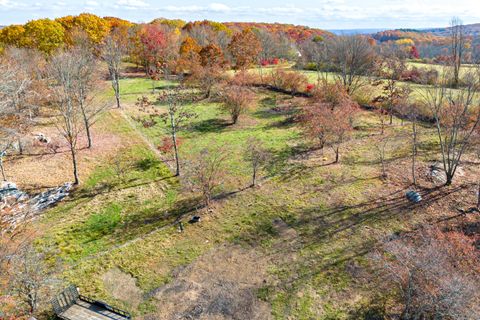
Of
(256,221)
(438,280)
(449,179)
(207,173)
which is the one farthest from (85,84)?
(438,280)

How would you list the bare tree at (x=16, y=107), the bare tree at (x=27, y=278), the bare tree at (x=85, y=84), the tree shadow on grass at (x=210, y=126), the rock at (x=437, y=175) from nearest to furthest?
1. the bare tree at (x=27, y=278)
2. the bare tree at (x=16, y=107)
3. the rock at (x=437, y=175)
4. the bare tree at (x=85, y=84)
5. the tree shadow on grass at (x=210, y=126)

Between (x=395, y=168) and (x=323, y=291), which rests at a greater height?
(x=395, y=168)

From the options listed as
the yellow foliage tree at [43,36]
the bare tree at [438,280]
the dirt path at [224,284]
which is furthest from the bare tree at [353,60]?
the yellow foliage tree at [43,36]

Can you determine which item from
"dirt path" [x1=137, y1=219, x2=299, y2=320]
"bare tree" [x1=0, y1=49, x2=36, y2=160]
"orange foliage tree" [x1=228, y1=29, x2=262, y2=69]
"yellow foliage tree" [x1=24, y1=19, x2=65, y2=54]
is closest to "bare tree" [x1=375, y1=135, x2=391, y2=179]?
"dirt path" [x1=137, y1=219, x2=299, y2=320]

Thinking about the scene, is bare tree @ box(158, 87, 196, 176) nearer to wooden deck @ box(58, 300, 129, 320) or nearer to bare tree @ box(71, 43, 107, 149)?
bare tree @ box(71, 43, 107, 149)

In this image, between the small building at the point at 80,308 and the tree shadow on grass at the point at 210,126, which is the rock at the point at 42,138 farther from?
the small building at the point at 80,308

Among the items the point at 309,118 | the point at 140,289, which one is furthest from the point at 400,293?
the point at 309,118

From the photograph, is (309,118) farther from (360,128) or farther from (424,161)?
(424,161)
